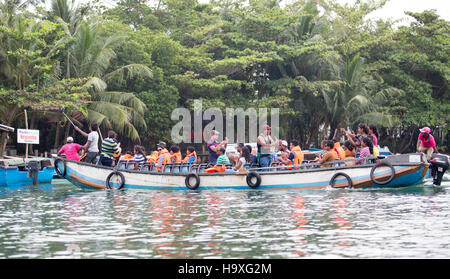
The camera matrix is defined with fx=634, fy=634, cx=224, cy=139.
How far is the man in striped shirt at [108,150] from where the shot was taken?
18891 mm

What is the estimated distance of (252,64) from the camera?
33969mm

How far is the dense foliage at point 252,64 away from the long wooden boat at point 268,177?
26.0 feet

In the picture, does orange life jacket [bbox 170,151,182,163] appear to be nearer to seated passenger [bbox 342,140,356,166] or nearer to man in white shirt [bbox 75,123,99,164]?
man in white shirt [bbox 75,123,99,164]

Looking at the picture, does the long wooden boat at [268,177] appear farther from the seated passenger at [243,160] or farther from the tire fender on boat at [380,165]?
the seated passenger at [243,160]

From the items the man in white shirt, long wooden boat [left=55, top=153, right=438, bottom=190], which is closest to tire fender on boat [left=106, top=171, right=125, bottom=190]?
long wooden boat [left=55, top=153, right=438, bottom=190]

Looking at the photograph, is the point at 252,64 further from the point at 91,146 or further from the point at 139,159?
the point at 91,146

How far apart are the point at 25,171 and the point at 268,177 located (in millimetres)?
9797

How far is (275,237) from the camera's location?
31.6 ft

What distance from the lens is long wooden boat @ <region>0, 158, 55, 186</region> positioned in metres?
21.9

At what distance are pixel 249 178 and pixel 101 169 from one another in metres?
4.59

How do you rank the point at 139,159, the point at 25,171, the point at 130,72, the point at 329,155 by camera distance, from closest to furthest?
1. the point at 329,155
2. the point at 139,159
3. the point at 25,171
4. the point at 130,72

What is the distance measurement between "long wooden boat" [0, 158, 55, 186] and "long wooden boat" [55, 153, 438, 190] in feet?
10.5

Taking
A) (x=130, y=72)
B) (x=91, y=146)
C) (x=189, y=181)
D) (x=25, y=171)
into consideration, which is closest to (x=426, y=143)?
(x=189, y=181)

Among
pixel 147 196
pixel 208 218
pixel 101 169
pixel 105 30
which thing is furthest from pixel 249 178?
pixel 105 30
